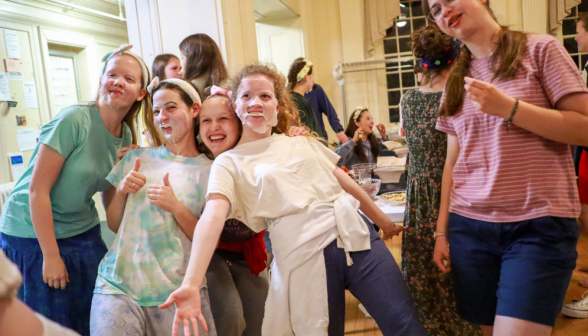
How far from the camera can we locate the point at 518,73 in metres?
1.12

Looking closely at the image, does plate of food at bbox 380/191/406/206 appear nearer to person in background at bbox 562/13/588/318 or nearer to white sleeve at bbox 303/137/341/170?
white sleeve at bbox 303/137/341/170

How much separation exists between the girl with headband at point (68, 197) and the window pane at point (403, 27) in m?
5.88

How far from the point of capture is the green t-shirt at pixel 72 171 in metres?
1.54

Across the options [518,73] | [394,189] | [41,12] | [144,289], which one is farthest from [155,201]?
[41,12]

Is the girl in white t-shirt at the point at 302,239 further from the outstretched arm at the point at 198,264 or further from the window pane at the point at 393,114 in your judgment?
the window pane at the point at 393,114

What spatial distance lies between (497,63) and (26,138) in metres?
3.99

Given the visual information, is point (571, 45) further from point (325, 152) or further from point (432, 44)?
point (325, 152)

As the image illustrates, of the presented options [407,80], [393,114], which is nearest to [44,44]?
[393,114]

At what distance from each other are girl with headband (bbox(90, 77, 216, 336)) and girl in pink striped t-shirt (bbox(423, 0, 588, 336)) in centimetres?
85

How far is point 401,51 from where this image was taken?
682cm

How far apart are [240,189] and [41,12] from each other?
393 cm

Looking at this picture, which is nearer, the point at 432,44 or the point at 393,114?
the point at 432,44

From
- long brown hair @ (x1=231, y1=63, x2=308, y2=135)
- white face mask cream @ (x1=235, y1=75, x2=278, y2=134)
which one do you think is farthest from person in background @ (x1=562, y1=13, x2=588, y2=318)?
white face mask cream @ (x1=235, y1=75, x2=278, y2=134)

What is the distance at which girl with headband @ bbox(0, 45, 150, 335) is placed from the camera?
152cm
